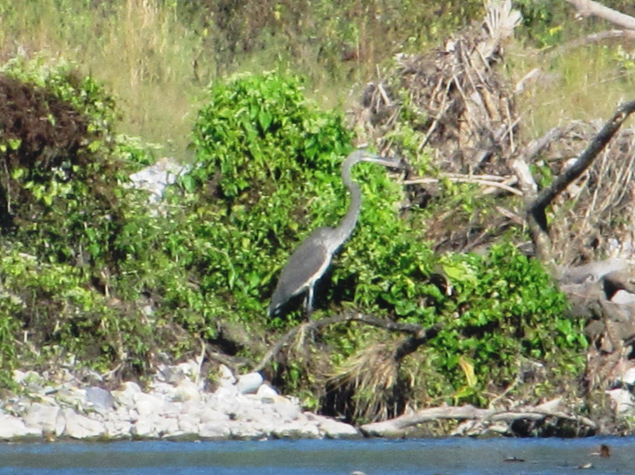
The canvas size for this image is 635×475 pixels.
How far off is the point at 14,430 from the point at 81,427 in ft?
1.33

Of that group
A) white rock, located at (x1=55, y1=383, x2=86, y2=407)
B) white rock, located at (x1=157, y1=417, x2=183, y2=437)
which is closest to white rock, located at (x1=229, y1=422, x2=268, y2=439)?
white rock, located at (x1=157, y1=417, x2=183, y2=437)

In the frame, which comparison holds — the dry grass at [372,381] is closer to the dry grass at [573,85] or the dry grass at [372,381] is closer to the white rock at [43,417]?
the white rock at [43,417]

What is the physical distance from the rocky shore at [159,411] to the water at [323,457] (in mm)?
195

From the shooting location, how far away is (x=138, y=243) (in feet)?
35.3

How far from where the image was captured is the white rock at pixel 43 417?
360 inches

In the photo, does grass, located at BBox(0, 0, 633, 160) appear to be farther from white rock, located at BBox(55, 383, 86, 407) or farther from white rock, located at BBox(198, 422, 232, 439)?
white rock, located at BBox(198, 422, 232, 439)

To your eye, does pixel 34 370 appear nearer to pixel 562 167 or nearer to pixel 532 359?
pixel 532 359

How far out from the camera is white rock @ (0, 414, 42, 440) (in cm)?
903

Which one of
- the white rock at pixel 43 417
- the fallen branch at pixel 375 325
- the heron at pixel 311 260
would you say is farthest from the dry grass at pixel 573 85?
the white rock at pixel 43 417

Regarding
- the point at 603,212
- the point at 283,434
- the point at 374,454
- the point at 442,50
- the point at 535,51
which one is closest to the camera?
the point at 374,454

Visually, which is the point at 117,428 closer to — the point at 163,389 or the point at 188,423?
the point at 188,423

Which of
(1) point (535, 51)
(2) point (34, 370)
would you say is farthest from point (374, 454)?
(1) point (535, 51)

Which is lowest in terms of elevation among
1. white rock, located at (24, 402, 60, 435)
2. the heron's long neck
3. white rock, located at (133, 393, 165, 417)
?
white rock, located at (24, 402, 60, 435)

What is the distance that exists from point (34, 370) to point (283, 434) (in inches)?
65.2
